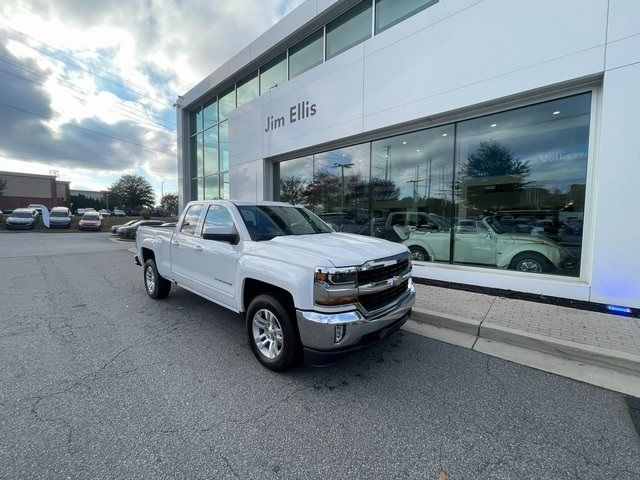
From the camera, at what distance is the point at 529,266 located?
6246 mm

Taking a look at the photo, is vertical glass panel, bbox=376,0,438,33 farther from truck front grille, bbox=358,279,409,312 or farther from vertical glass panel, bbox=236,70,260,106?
truck front grille, bbox=358,279,409,312

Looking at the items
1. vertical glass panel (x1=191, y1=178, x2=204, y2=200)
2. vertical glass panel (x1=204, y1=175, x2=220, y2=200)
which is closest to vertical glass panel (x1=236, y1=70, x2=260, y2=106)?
vertical glass panel (x1=204, y1=175, x2=220, y2=200)

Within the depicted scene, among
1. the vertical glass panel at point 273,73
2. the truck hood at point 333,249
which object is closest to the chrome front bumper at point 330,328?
the truck hood at point 333,249

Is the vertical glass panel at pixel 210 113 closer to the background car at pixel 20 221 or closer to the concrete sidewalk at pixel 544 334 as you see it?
the concrete sidewalk at pixel 544 334

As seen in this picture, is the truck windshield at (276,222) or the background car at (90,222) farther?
the background car at (90,222)

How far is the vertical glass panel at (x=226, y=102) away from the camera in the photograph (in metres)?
14.8

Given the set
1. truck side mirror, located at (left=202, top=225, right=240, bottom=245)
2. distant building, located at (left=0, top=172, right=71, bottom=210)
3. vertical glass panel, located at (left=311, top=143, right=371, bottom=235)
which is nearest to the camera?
truck side mirror, located at (left=202, top=225, right=240, bottom=245)

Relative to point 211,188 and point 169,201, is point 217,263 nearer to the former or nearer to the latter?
point 211,188

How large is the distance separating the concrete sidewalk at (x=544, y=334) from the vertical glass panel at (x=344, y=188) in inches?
175

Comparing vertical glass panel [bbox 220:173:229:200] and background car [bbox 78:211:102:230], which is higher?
vertical glass panel [bbox 220:173:229:200]

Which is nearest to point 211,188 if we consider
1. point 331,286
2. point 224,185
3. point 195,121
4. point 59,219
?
point 224,185

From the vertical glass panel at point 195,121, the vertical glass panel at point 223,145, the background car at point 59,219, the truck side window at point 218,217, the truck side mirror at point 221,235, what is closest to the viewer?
the truck side mirror at point 221,235

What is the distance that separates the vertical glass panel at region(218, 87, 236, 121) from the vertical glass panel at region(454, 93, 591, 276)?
11878 millimetres

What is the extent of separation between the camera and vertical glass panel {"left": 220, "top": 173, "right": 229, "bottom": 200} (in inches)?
593
